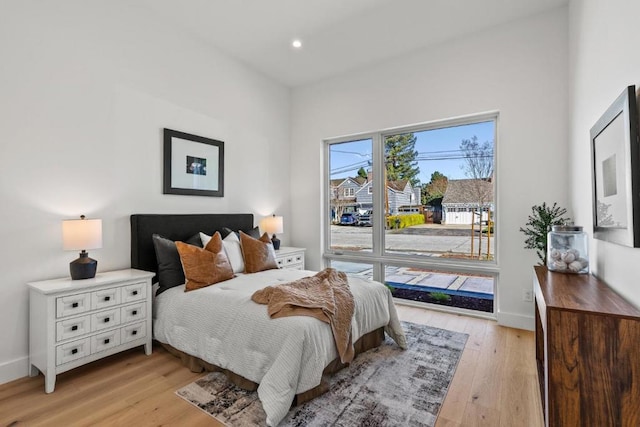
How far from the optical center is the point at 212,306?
7.82 ft

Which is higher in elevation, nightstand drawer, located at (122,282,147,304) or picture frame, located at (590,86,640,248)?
picture frame, located at (590,86,640,248)

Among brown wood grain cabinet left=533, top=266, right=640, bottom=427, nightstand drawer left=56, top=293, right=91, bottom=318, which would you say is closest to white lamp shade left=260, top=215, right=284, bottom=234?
nightstand drawer left=56, top=293, right=91, bottom=318

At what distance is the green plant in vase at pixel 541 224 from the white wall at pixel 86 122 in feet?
10.7

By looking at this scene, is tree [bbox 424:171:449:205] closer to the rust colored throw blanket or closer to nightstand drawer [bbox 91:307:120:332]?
the rust colored throw blanket

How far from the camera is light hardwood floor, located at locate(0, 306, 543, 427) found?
1830mm

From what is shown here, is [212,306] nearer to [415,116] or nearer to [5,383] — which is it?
[5,383]

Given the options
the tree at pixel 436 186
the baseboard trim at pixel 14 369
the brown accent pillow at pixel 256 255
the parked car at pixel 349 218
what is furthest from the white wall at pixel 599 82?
the baseboard trim at pixel 14 369

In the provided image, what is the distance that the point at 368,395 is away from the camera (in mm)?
2061

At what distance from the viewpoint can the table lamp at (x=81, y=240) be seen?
235cm

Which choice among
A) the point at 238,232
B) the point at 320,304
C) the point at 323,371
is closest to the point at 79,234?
the point at 238,232

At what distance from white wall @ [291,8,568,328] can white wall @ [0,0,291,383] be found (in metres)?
2.22

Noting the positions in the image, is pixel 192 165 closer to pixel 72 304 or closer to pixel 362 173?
pixel 72 304

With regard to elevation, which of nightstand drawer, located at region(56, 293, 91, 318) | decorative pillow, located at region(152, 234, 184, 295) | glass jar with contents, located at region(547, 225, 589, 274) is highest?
glass jar with contents, located at region(547, 225, 589, 274)

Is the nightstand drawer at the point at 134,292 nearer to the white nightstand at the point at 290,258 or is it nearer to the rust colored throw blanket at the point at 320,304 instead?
the rust colored throw blanket at the point at 320,304
